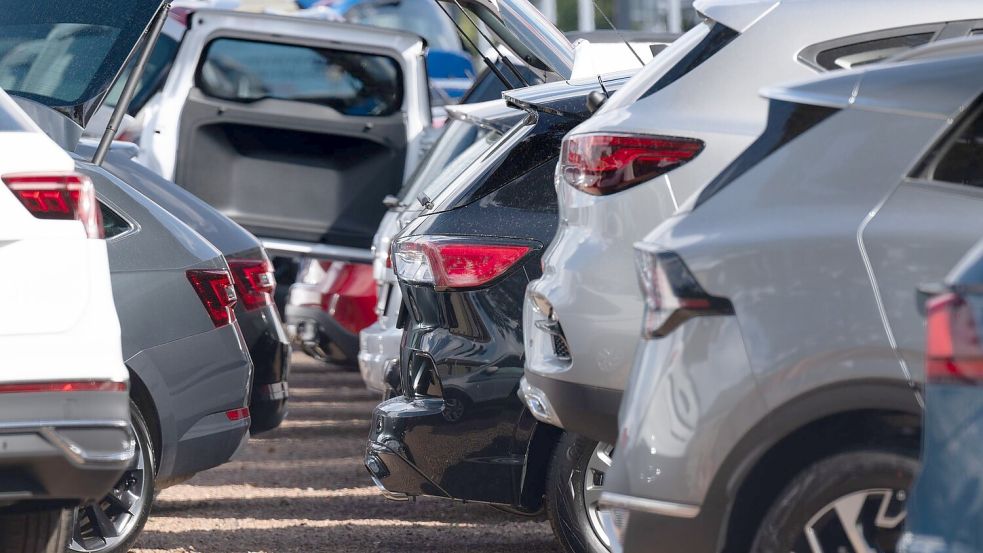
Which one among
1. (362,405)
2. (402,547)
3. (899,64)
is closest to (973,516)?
(899,64)

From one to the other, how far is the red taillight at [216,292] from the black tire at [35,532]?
157 centimetres

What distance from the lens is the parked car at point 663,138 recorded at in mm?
4844

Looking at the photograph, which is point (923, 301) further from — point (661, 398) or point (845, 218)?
point (661, 398)

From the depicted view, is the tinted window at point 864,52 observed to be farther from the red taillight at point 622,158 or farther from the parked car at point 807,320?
the parked car at point 807,320

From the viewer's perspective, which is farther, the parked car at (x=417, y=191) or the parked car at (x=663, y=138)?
the parked car at (x=417, y=191)

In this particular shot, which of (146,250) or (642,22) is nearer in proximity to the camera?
(146,250)

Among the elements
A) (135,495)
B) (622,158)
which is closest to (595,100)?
(622,158)

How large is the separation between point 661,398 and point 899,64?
3.08 ft

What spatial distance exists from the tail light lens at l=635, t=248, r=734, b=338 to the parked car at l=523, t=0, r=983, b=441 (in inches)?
33.0

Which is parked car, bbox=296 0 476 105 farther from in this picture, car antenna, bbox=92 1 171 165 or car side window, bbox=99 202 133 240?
car side window, bbox=99 202 133 240

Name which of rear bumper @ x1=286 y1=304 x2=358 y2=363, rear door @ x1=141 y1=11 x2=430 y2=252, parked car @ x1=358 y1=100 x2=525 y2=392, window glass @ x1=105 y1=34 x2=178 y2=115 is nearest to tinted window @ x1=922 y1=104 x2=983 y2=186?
parked car @ x1=358 y1=100 x2=525 y2=392

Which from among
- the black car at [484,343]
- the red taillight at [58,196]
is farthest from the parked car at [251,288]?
the red taillight at [58,196]

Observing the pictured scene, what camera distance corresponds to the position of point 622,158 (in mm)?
4934

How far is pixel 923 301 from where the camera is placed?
12.1ft
